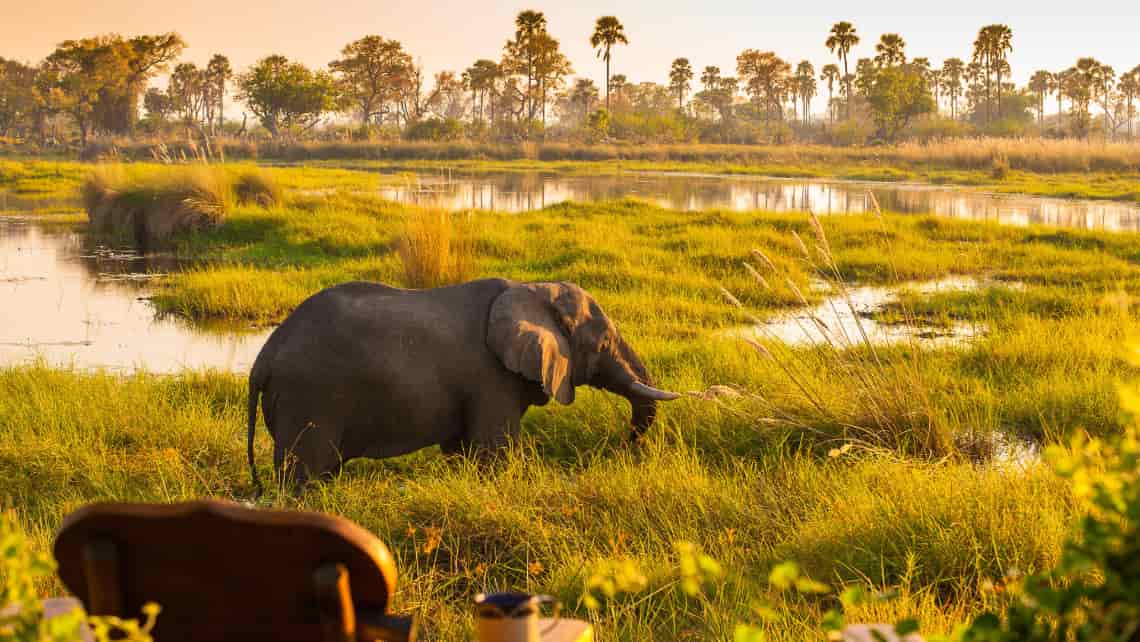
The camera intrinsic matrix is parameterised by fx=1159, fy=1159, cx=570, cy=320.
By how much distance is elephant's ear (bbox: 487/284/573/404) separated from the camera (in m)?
4.87

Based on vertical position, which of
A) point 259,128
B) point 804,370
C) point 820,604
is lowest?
point 820,604

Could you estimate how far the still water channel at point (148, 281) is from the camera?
333 inches

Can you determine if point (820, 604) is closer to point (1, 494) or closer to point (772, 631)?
point (772, 631)

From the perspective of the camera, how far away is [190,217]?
49.8ft

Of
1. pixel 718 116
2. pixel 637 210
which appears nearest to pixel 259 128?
pixel 718 116

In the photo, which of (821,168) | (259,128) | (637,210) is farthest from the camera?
(259,128)

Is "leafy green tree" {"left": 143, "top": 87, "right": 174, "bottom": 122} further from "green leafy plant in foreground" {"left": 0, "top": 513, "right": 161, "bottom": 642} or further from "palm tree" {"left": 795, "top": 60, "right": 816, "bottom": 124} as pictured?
"green leafy plant in foreground" {"left": 0, "top": 513, "right": 161, "bottom": 642}

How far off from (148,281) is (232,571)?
1106 cm

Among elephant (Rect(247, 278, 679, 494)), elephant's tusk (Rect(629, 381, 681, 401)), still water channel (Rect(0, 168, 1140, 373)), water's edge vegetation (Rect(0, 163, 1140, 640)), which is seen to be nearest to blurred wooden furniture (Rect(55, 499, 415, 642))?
water's edge vegetation (Rect(0, 163, 1140, 640))

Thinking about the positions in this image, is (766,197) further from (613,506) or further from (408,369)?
(613,506)

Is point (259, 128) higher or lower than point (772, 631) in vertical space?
higher

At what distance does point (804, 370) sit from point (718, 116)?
102 metres

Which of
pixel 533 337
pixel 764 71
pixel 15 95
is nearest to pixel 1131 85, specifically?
pixel 764 71

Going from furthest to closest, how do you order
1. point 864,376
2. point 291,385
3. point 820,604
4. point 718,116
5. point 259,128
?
point 718,116 → point 259,128 → point 864,376 → point 291,385 → point 820,604
